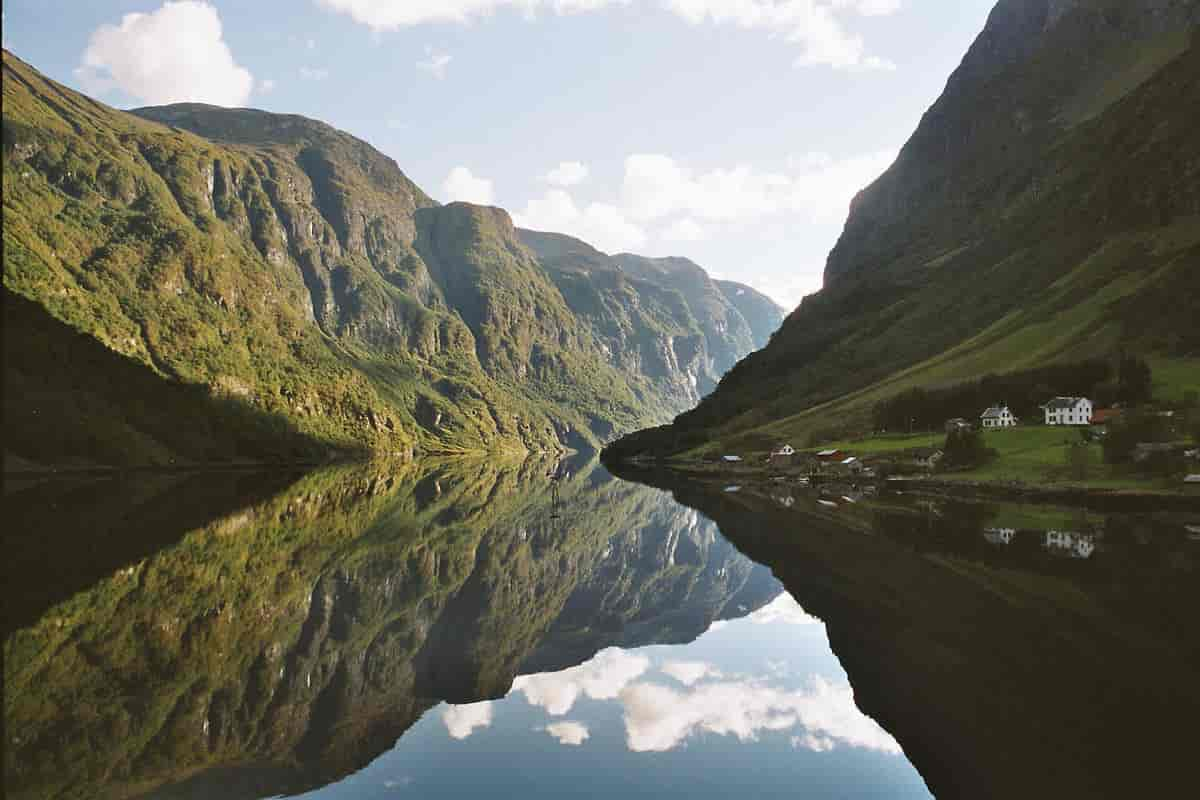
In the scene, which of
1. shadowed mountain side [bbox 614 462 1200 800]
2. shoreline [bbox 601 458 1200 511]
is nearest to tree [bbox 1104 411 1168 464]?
shoreline [bbox 601 458 1200 511]

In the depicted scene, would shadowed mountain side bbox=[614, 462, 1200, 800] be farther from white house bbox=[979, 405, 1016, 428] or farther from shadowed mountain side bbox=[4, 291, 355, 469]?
shadowed mountain side bbox=[4, 291, 355, 469]

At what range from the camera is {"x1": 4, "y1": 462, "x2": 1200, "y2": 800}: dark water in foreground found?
754 inches

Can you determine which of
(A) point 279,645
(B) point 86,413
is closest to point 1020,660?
(A) point 279,645

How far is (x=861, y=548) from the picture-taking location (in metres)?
58.2

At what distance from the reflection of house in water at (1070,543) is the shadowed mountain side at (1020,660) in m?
2.41

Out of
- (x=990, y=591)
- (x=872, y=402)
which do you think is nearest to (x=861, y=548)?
(x=990, y=591)

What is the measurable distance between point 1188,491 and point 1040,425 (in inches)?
2142

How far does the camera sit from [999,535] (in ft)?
211


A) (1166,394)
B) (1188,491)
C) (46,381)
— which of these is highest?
(46,381)

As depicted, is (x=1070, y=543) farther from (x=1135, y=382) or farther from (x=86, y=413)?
(x=86, y=413)

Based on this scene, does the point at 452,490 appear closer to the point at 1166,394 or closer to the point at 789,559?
the point at 789,559

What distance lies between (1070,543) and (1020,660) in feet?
123

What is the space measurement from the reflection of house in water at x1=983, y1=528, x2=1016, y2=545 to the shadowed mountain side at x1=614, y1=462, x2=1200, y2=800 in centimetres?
664

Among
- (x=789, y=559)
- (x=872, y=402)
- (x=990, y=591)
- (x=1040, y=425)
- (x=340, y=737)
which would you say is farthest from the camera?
(x=872, y=402)
